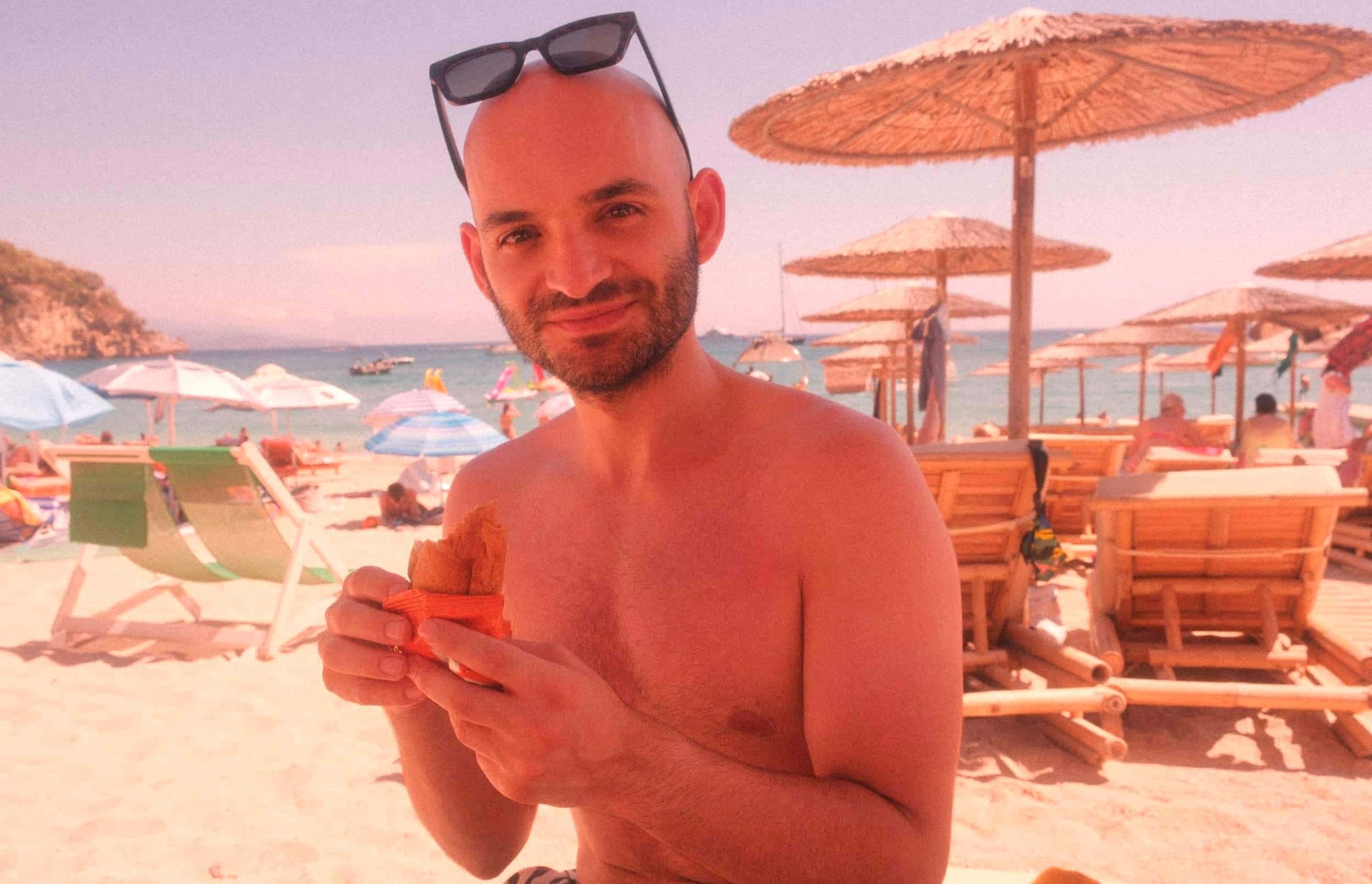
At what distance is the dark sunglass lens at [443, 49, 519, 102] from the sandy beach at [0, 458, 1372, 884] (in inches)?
97.1

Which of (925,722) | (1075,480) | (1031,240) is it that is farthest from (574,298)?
(1075,480)

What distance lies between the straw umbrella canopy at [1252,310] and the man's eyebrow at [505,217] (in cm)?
1057

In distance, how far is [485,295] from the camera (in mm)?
1420

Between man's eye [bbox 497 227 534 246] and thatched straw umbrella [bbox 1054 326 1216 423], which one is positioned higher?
man's eye [bbox 497 227 534 246]

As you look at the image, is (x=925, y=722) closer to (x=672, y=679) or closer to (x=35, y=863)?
(x=672, y=679)

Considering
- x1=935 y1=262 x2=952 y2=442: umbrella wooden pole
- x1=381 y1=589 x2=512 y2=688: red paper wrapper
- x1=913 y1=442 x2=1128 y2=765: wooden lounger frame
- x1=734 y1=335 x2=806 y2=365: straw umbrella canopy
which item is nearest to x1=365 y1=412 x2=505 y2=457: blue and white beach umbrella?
x1=935 y1=262 x2=952 y2=442: umbrella wooden pole

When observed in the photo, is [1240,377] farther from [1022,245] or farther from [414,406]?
[414,406]

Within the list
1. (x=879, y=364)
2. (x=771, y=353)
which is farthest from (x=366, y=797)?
(x=879, y=364)

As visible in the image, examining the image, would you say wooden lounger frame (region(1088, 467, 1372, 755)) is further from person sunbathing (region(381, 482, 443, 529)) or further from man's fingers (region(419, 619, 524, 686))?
person sunbathing (region(381, 482, 443, 529))

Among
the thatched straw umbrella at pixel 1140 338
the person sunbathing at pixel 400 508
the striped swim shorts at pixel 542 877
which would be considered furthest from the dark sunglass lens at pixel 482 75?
the thatched straw umbrella at pixel 1140 338

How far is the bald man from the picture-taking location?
975 mm

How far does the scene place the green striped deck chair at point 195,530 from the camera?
525 centimetres

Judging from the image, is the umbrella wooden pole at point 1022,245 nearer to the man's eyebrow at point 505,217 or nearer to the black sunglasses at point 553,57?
the black sunglasses at point 553,57

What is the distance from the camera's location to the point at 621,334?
126 cm
